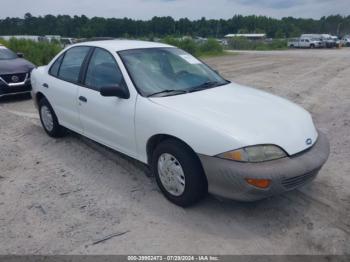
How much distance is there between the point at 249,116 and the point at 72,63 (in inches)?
111

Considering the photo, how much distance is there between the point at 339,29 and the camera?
97.1 m

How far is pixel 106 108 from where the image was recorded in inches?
161

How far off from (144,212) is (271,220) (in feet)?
4.07

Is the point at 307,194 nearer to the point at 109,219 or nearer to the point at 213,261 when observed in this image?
the point at 213,261

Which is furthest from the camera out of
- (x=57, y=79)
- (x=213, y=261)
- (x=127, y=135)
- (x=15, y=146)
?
(x=15, y=146)

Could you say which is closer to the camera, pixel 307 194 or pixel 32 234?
pixel 32 234

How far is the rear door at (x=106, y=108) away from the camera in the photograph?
3885 millimetres

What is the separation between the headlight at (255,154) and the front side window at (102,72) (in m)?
1.67

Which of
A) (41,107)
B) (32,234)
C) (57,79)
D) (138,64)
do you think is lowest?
(32,234)

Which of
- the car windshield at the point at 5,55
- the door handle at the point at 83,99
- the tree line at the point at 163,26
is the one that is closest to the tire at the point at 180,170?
the door handle at the point at 83,99

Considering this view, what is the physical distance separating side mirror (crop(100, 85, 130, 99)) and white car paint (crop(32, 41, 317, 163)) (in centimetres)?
7

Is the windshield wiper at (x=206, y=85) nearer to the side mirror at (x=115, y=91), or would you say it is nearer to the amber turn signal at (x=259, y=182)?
the side mirror at (x=115, y=91)

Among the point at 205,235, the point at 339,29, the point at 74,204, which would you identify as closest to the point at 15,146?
the point at 74,204

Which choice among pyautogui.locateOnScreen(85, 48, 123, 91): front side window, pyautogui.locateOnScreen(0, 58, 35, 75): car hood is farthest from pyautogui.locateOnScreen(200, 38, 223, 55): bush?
pyautogui.locateOnScreen(85, 48, 123, 91): front side window
